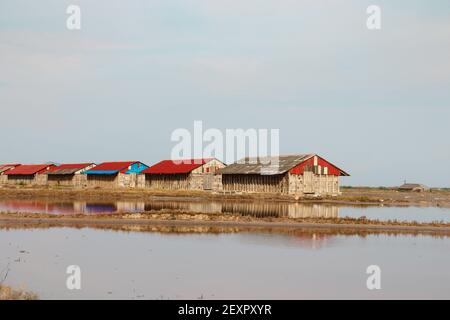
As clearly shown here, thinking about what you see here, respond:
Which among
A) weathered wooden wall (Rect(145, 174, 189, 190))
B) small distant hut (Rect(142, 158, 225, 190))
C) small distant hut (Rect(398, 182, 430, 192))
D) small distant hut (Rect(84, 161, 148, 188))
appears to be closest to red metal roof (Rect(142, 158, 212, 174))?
small distant hut (Rect(142, 158, 225, 190))

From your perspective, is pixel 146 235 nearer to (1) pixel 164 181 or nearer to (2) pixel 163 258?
(2) pixel 163 258

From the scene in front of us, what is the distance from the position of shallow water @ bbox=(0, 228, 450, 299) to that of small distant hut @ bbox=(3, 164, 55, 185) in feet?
249

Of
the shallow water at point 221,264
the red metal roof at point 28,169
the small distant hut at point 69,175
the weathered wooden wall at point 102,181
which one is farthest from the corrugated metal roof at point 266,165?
the red metal roof at point 28,169

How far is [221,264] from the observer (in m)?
17.4

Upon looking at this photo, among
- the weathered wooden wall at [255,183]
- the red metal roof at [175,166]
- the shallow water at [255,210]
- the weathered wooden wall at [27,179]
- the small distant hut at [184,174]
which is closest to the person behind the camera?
the shallow water at [255,210]

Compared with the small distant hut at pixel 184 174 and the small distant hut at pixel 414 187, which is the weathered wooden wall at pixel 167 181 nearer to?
the small distant hut at pixel 184 174

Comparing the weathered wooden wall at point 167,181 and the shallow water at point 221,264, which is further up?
the weathered wooden wall at point 167,181

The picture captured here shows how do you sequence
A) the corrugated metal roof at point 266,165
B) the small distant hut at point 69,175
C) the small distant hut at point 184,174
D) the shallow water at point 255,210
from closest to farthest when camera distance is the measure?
the shallow water at point 255,210 < the corrugated metal roof at point 266,165 < the small distant hut at point 184,174 < the small distant hut at point 69,175

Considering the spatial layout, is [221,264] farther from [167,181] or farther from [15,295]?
[167,181]

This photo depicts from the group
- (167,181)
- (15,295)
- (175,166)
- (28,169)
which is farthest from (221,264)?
(28,169)

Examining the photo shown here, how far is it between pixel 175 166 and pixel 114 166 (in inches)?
474

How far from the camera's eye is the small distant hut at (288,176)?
2393 inches

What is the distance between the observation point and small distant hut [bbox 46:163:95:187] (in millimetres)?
88025

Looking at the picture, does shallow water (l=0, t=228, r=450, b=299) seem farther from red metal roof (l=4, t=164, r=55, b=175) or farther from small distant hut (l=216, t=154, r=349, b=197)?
red metal roof (l=4, t=164, r=55, b=175)
